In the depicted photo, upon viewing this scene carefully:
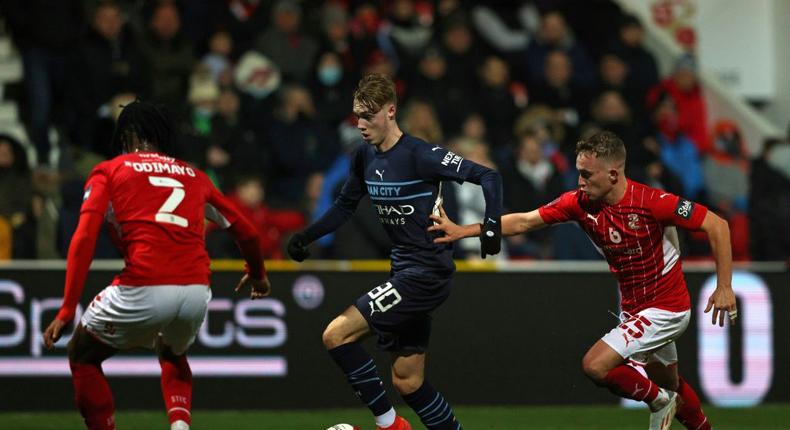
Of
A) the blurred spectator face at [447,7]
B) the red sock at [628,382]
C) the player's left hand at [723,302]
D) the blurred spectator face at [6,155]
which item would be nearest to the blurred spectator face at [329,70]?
the blurred spectator face at [447,7]

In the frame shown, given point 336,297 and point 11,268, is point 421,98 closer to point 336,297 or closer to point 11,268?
point 336,297

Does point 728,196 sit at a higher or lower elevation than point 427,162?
lower

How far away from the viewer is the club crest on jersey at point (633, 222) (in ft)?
25.1

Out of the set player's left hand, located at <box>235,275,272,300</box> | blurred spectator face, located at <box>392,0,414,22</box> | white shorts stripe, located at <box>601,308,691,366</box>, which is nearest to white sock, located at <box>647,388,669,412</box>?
white shorts stripe, located at <box>601,308,691,366</box>

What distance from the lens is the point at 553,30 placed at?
1550 cm

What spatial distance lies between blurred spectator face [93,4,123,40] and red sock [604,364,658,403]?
7475 millimetres

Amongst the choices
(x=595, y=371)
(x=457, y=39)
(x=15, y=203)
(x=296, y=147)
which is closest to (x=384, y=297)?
(x=595, y=371)

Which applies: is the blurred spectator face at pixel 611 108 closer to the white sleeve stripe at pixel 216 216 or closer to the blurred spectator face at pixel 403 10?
the blurred spectator face at pixel 403 10

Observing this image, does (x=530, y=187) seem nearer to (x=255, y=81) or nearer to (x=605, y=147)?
(x=255, y=81)

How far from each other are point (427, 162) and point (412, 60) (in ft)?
23.8

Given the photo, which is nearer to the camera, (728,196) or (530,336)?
(530,336)

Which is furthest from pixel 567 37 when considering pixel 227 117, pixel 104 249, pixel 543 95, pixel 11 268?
pixel 11 268

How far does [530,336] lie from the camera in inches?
441

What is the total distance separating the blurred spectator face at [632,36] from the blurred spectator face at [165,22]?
17.9ft
